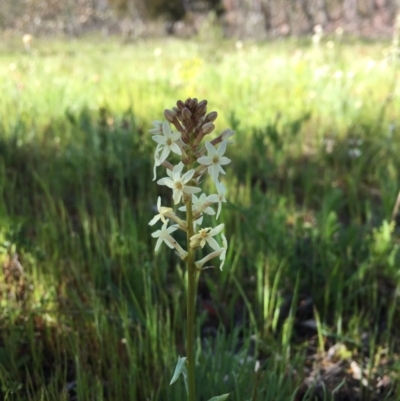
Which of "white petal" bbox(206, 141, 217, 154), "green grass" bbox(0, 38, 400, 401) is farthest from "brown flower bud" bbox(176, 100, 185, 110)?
"green grass" bbox(0, 38, 400, 401)

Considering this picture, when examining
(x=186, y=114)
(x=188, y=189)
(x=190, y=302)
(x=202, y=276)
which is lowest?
(x=202, y=276)

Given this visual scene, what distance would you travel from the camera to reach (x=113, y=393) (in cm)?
119

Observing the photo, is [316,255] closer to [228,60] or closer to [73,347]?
[73,347]

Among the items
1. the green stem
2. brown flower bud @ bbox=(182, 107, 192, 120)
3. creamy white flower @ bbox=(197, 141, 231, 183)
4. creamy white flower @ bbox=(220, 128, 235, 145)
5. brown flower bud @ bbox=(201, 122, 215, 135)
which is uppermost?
brown flower bud @ bbox=(182, 107, 192, 120)

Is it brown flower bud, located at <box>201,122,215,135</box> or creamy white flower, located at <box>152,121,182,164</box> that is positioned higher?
brown flower bud, located at <box>201,122,215,135</box>

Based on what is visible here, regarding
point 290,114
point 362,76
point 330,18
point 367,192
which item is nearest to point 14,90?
point 290,114

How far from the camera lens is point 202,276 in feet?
5.97

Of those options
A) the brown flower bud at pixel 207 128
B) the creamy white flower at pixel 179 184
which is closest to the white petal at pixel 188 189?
the creamy white flower at pixel 179 184

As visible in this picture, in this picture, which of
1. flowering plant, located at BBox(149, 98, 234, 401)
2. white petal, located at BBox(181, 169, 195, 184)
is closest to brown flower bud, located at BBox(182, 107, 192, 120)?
flowering plant, located at BBox(149, 98, 234, 401)

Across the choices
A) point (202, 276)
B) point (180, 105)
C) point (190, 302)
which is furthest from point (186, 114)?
point (202, 276)

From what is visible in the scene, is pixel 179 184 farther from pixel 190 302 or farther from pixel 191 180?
pixel 190 302

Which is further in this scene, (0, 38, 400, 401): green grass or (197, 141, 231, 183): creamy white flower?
(0, 38, 400, 401): green grass

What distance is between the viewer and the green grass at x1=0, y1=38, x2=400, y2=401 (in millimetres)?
1206

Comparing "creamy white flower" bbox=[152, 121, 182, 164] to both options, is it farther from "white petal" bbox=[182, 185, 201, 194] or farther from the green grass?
the green grass
